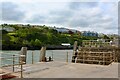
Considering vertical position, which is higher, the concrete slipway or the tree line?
the tree line

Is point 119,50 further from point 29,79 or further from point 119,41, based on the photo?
point 29,79

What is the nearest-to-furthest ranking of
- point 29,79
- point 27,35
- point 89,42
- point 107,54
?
point 29,79, point 107,54, point 89,42, point 27,35

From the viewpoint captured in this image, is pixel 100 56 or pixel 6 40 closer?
pixel 100 56

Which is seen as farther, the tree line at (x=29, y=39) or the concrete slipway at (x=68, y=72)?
the tree line at (x=29, y=39)

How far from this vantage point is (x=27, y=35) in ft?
370

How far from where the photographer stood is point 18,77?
34.9ft

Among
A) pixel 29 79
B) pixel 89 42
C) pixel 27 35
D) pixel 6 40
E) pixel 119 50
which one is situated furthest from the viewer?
pixel 27 35

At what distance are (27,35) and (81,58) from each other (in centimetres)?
9316

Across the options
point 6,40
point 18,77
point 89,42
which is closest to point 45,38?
point 6,40

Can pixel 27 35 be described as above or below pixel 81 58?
above

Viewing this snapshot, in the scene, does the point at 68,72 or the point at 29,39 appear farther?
the point at 29,39

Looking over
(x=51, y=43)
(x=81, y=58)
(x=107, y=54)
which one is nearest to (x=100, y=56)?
(x=107, y=54)

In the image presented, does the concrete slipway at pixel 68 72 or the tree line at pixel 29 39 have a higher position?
the tree line at pixel 29 39

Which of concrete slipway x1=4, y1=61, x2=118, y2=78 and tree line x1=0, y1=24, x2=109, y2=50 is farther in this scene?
tree line x1=0, y1=24, x2=109, y2=50
